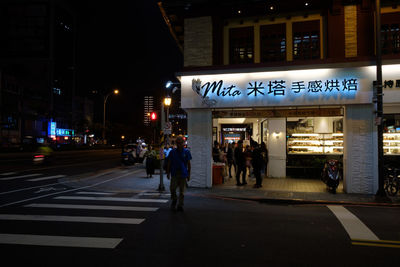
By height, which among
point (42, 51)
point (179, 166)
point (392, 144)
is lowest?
point (179, 166)

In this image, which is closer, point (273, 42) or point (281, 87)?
point (281, 87)

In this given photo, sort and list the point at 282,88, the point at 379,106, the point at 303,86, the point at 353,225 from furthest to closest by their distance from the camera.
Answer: the point at 282,88
the point at 303,86
the point at 379,106
the point at 353,225

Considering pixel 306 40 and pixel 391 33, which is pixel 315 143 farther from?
pixel 391 33

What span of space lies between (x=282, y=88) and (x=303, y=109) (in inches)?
61.9

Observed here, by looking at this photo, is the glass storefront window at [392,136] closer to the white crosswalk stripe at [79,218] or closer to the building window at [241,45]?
the building window at [241,45]

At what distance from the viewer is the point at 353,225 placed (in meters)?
6.56

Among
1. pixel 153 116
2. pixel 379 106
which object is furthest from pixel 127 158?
pixel 379 106

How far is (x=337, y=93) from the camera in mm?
11031

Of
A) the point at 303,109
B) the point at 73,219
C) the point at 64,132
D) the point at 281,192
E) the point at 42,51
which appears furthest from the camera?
the point at 42,51

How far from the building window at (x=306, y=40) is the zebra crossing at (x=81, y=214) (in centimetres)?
876

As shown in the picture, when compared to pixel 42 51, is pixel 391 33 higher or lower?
lower

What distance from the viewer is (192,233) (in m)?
5.88

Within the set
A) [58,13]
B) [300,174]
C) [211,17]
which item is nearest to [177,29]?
[211,17]

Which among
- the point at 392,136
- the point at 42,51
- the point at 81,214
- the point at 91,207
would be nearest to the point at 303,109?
the point at 392,136
